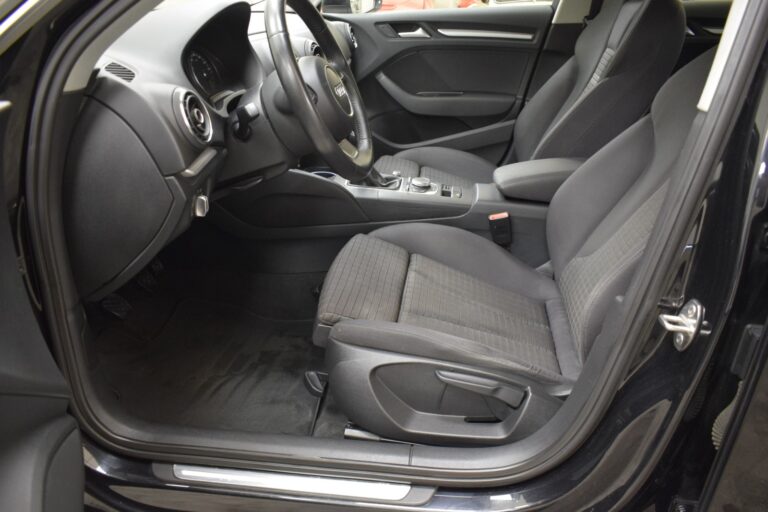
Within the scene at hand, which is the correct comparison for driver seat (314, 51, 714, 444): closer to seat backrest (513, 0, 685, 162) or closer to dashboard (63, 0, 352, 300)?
dashboard (63, 0, 352, 300)

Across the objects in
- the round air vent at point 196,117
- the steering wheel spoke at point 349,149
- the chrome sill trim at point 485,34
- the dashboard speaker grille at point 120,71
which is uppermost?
the dashboard speaker grille at point 120,71

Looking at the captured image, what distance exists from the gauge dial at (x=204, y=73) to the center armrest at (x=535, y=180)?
830 millimetres

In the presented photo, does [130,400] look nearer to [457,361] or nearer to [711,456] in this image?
[457,361]

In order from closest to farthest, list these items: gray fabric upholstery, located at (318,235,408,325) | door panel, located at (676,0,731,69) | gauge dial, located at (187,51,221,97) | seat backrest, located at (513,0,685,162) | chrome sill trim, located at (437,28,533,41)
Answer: gray fabric upholstery, located at (318,235,408,325) → gauge dial, located at (187,51,221,97) → seat backrest, located at (513,0,685,162) → door panel, located at (676,0,731,69) → chrome sill trim, located at (437,28,533,41)

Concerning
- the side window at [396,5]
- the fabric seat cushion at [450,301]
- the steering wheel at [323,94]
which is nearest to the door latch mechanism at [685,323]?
the fabric seat cushion at [450,301]

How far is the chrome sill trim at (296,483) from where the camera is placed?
1.07 meters

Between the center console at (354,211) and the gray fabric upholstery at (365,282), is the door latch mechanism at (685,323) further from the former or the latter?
the center console at (354,211)

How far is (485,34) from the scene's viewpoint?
106 inches

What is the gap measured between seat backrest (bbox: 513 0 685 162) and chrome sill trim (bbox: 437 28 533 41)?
1.38ft

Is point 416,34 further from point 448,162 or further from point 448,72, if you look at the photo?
point 448,162

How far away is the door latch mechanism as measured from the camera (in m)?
0.84

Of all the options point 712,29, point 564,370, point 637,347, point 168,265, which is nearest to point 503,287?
point 564,370

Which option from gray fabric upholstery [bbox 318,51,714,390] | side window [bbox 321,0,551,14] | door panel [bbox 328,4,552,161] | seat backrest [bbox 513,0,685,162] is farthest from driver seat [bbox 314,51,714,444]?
side window [bbox 321,0,551,14]

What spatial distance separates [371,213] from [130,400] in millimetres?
799
